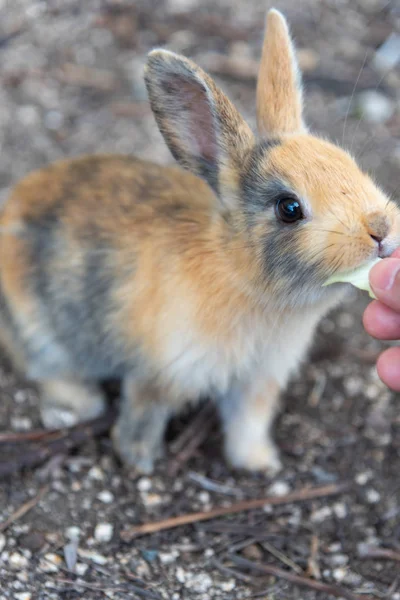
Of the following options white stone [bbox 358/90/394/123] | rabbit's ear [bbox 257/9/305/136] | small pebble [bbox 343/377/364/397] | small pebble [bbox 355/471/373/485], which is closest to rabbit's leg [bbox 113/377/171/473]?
small pebble [bbox 355/471/373/485]

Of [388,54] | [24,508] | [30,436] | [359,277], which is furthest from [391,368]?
[388,54]

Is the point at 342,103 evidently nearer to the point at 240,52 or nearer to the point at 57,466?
the point at 240,52

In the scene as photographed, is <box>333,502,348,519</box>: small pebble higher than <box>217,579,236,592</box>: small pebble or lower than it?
lower

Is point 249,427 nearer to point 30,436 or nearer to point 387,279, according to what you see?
point 30,436

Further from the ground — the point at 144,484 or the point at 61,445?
the point at 61,445

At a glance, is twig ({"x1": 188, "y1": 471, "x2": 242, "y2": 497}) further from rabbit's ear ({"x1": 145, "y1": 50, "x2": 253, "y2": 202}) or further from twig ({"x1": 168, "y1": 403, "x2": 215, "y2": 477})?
rabbit's ear ({"x1": 145, "y1": 50, "x2": 253, "y2": 202})

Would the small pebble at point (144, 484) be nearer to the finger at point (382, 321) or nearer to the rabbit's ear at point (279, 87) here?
the finger at point (382, 321)
